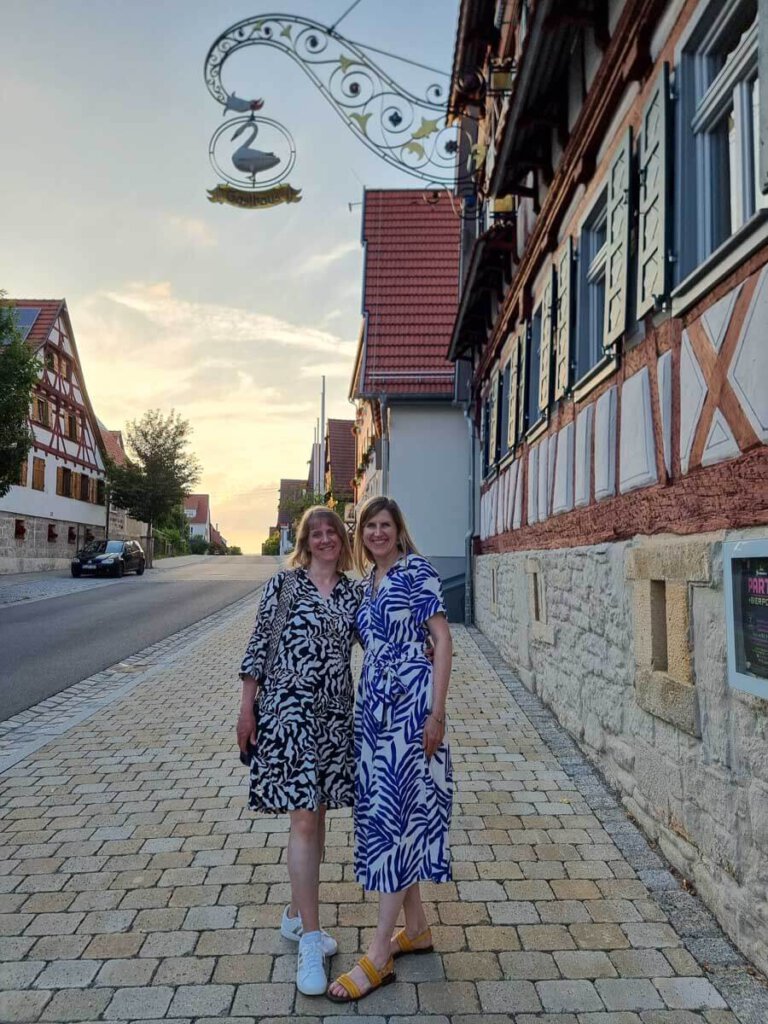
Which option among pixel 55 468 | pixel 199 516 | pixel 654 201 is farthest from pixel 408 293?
pixel 199 516

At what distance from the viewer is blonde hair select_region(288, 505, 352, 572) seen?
3295 mm

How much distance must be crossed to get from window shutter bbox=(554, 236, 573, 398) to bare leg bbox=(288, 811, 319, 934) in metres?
4.46

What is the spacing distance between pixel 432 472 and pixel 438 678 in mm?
13871

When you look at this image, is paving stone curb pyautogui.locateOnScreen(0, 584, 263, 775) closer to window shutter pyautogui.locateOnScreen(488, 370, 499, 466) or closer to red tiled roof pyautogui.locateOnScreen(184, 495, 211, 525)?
window shutter pyautogui.locateOnScreen(488, 370, 499, 466)

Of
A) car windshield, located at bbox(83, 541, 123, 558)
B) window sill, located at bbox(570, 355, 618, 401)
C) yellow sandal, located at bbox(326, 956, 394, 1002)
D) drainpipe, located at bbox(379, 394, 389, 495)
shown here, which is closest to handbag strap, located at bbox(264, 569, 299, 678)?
yellow sandal, located at bbox(326, 956, 394, 1002)

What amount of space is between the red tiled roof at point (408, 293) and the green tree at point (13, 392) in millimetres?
7680

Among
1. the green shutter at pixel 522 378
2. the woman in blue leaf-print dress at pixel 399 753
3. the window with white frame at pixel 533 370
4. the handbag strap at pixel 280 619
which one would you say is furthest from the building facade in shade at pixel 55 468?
the woman in blue leaf-print dress at pixel 399 753

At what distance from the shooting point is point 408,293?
60.0ft

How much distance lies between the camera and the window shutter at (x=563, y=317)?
6629mm

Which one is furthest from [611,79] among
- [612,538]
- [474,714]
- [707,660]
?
[474,714]

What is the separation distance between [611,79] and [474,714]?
16.0ft

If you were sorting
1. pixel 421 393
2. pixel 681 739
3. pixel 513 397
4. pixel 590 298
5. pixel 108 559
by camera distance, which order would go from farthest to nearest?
pixel 108 559, pixel 421 393, pixel 513 397, pixel 590 298, pixel 681 739

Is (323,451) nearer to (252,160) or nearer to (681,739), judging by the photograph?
(252,160)

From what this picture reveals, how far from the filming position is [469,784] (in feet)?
17.5
